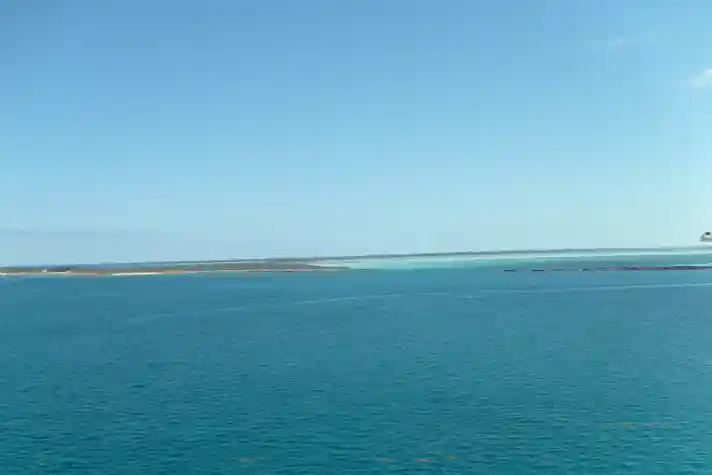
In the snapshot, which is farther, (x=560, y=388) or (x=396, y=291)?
(x=396, y=291)

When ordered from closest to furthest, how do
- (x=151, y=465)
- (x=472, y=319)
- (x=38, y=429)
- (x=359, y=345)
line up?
(x=151, y=465)
(x=38, y=429)
(x=359, y=345)
(x=472, y=319)

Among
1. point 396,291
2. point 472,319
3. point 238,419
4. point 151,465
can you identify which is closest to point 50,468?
point 151,465

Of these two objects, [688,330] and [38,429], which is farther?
[688,330]

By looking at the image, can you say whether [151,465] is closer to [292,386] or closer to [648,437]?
[292,386]

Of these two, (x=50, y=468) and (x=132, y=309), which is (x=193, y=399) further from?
(x=132, y=309)

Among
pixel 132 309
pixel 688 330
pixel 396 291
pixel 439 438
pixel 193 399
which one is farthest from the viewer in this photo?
pixel 396 291

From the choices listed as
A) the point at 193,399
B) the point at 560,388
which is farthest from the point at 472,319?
the point at 193,399
